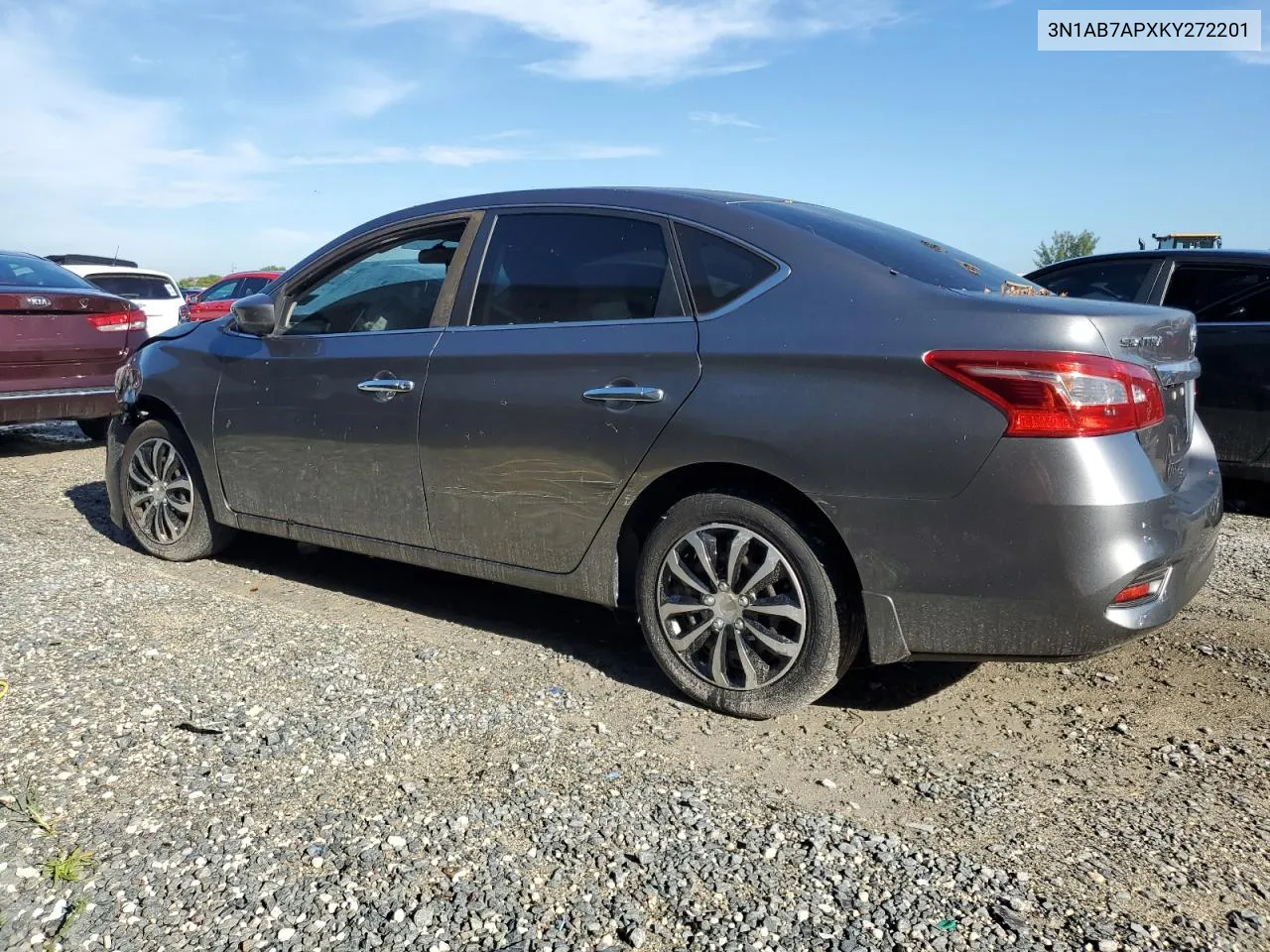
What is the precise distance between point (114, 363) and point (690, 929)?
8.03 meters

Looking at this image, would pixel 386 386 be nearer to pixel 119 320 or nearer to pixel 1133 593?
pixel 1133 593

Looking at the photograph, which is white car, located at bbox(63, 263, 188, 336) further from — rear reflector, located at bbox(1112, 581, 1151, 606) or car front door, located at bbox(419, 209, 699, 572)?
rear reflector, located at bbox(1112, 581, 1151, 606)

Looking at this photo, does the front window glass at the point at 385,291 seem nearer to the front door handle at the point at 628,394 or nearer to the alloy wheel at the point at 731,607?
the front door handle at the point at 628,394

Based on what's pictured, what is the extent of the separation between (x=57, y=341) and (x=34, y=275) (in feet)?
2.99

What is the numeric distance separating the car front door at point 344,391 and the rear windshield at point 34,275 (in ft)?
15.7

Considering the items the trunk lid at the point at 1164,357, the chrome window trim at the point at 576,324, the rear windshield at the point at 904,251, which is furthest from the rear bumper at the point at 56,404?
the trunk lid at the point at 1164,357

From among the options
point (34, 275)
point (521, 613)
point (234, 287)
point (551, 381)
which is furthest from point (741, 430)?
point (234, 287)

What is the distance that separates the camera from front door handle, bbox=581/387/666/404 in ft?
11.9

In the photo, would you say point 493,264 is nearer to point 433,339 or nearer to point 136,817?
point 433,339

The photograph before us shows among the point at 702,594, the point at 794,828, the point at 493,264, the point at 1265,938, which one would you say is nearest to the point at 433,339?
the point at 493,264

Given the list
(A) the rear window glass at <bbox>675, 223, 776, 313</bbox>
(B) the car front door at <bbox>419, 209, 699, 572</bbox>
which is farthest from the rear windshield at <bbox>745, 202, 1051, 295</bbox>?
(B) the car front door at <bbox>419, 209, 699, 572</bbox>

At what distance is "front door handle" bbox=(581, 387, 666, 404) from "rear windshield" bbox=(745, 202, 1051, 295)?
0.73 m

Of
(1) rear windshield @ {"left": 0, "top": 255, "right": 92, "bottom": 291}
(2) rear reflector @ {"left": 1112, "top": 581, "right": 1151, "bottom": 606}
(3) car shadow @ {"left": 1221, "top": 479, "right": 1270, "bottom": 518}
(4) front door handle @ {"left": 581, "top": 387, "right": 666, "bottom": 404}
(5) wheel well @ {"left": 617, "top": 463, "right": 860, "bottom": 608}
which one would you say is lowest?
(3) car shadow @ {"left": 1221, "top": 479, "right": 1270, "bottom": 518}

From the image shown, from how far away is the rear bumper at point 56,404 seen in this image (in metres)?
8.25
